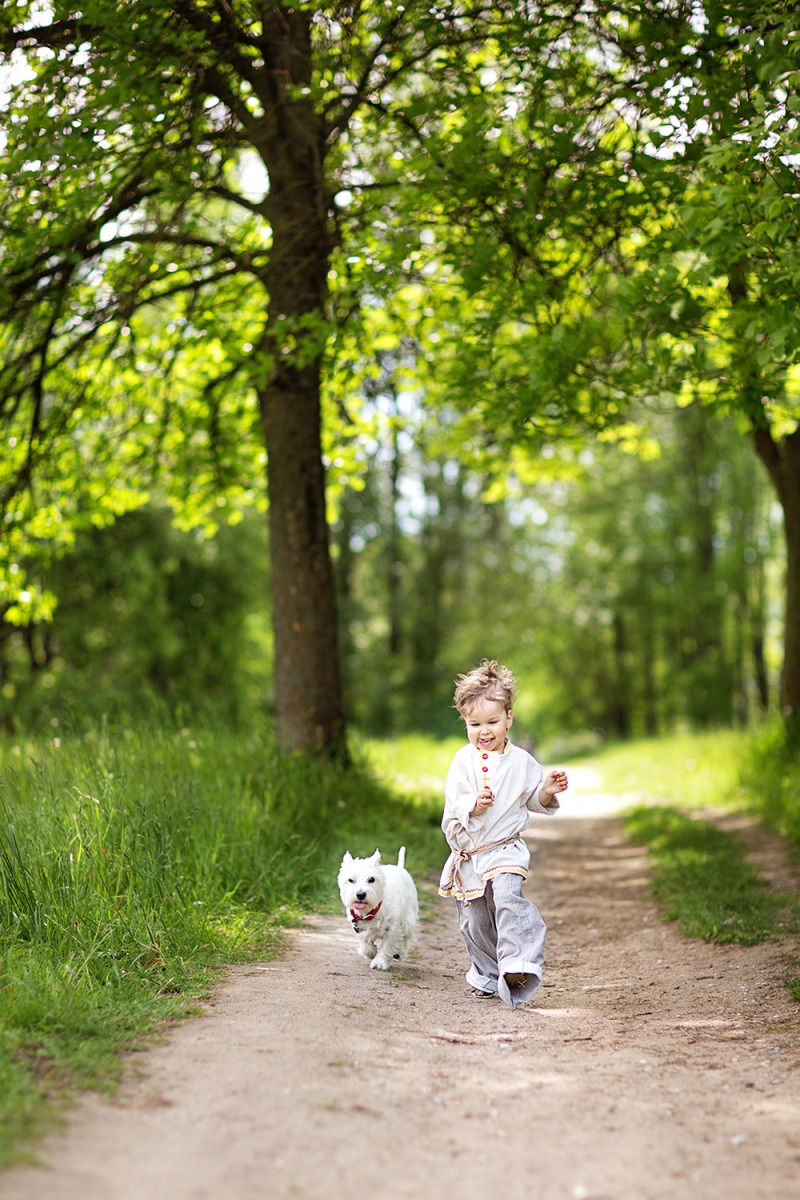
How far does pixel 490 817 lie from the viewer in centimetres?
584

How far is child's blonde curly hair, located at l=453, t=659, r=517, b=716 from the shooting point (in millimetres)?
5867

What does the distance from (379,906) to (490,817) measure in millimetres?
808

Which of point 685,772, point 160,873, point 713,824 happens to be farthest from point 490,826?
point 685,772

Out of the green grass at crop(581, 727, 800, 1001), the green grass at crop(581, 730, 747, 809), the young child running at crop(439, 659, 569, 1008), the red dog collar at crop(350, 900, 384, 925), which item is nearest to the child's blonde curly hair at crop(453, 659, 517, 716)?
the young child running at crop(439, 659, 569, 1008)

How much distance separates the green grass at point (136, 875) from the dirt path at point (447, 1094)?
26 centimetres

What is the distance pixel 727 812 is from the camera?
13039mm

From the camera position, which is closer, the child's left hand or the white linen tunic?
the child's left hand

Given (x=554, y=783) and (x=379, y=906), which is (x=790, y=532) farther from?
(x=379, y=906)

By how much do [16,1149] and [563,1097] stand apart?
1987 millimetres

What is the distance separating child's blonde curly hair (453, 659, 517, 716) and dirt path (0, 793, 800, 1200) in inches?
61.1

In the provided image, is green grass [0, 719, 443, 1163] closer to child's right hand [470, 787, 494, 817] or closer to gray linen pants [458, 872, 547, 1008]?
gray linen pants [458, 872, 547, 1008]

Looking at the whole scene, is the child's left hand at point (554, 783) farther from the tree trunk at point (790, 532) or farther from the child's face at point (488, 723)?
the tree trunk at point (790, 532)

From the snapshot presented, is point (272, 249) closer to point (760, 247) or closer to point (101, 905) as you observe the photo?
point (760, 247)

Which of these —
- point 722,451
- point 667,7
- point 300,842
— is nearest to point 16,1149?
point 300,842
